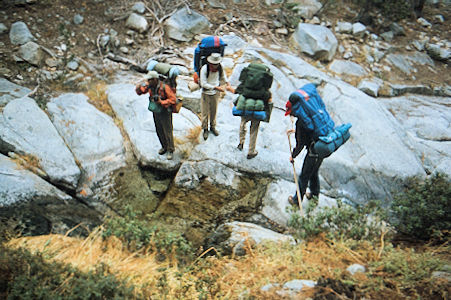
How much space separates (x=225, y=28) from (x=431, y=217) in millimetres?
7360

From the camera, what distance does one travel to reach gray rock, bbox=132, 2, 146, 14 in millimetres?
9070

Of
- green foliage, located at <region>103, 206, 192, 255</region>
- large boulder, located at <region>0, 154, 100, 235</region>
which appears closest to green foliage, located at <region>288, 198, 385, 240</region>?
green foliage, located at <region>103, 206, 192, 255</region>

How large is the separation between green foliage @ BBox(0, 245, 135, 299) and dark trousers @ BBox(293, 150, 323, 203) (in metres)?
3.02

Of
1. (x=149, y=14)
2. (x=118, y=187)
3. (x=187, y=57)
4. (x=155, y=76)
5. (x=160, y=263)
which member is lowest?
(x=118, y=187)

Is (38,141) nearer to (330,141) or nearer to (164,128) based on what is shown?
(164,128)

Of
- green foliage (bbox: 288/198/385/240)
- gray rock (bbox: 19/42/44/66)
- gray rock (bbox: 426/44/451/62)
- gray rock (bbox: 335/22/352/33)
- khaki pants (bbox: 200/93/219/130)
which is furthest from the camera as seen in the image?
gray rock (bbox: 335/22/352/33)

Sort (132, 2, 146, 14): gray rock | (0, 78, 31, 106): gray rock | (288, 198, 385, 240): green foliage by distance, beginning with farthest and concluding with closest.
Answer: (132, 2, 146, 14): gray rock
(0, 78, 31, 106): gray rock
(288, 198, 385, 240): green foliage

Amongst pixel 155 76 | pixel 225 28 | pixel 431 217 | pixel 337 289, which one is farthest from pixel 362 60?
pixel 337 289

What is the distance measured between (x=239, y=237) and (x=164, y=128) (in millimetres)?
2251

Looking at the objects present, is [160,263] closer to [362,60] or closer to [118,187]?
[118,187]

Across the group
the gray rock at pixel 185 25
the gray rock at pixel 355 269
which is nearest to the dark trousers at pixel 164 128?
the gray rock at pixel 355 269

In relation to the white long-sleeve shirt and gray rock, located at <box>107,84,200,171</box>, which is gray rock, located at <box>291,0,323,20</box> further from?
the white long-sleeve shirt

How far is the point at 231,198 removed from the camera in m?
5.30

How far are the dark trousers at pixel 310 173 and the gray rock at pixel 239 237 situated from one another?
0.83 meters
